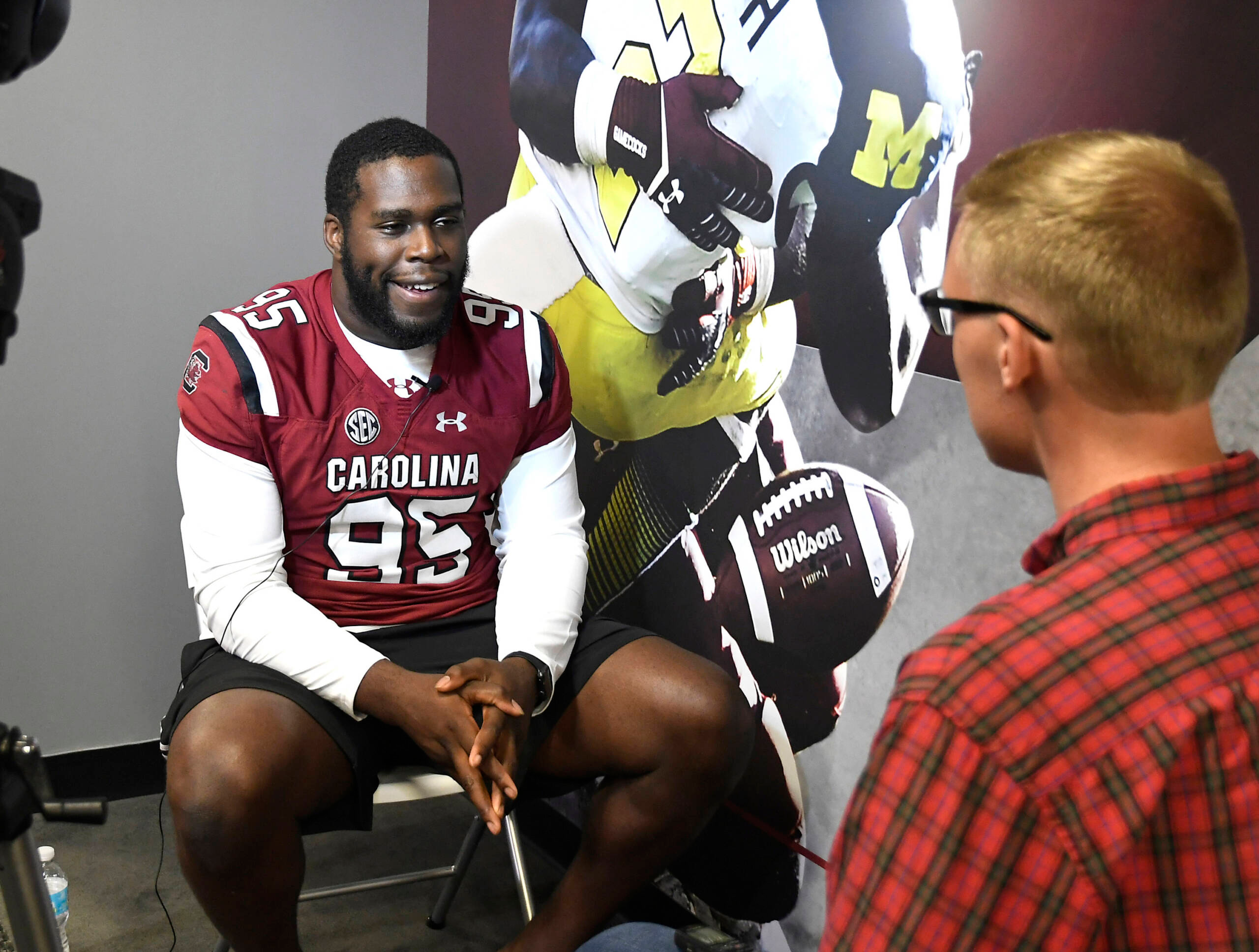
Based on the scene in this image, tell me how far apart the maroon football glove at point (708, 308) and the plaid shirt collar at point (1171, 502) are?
1120mm

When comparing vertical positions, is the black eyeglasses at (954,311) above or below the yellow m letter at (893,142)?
below

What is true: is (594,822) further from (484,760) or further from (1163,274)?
(1163,274)

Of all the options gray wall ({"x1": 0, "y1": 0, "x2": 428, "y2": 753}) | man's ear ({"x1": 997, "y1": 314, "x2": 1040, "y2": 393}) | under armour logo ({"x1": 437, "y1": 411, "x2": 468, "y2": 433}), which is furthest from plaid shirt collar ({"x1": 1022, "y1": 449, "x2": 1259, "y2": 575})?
gray wall ({"x1": 0, "y1": 0, "x2": 428, "y2": 753})

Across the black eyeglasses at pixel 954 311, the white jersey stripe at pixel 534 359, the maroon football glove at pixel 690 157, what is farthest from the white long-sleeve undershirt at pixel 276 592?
the black eyeglasses at pixel 954 311

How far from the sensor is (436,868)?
219cm

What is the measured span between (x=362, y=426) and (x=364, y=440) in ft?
0.08

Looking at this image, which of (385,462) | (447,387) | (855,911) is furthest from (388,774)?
(855,911)

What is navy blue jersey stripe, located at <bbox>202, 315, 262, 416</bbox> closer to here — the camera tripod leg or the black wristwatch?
the black wristwatch

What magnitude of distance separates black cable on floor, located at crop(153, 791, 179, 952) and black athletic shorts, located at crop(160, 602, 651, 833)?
1.82 ft

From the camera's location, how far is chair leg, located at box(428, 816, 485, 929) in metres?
2.18

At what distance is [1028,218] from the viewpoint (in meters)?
0.82

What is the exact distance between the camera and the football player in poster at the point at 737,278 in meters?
1.63

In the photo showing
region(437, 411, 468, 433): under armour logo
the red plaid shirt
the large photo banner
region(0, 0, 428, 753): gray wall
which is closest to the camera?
the red plaid shirt

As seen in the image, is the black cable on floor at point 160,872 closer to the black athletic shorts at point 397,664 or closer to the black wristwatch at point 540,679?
the black athletic shorts at point 397,664
